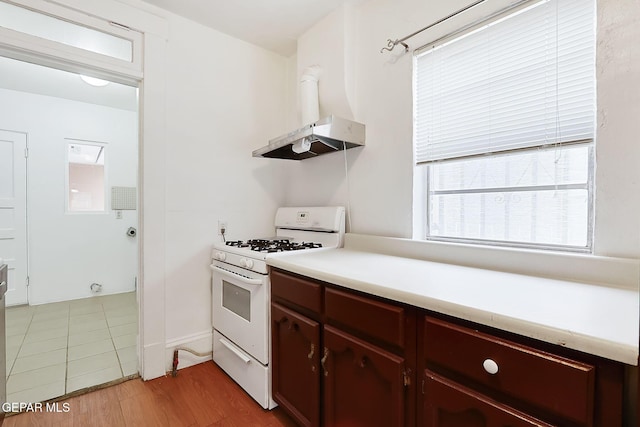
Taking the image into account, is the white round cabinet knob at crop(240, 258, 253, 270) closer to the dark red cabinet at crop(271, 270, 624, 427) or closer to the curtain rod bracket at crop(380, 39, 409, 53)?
the dark red cabinet at crop(271, 270, 624, 427)

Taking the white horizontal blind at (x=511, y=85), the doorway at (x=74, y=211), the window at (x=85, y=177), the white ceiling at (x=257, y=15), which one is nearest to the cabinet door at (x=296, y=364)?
the white horizontal blind at (x=511, y=85)

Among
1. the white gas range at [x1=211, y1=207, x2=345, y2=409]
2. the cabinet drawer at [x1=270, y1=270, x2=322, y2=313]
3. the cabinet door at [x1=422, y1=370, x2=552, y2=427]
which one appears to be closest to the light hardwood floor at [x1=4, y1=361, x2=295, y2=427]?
the white gas range at [x1=211, y1=207, x2=345, y2=409]

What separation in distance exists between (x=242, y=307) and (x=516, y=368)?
1.49m

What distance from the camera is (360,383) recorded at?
1155mm

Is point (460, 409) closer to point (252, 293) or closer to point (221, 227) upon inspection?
point (252, 293)

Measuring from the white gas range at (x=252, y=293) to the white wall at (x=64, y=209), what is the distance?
206 cm

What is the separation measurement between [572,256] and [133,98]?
441cm

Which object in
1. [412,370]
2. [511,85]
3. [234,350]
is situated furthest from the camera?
[234,350]

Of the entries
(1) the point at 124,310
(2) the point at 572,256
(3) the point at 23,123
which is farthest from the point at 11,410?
(3) the point at 23,123

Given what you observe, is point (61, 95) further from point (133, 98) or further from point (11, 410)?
point (11, 410)

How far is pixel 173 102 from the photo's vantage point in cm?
207

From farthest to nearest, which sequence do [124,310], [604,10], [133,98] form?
[133,98]
[124,310]
[604,10]

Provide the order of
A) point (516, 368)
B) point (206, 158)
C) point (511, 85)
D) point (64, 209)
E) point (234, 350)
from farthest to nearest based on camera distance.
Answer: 1. point (64, 209)
2. point (206, 158)
3. point (234, 350)
4. point (511, 85)
5. point (516, 368)

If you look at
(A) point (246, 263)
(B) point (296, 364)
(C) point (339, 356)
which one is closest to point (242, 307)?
(A) point (246, 263)
